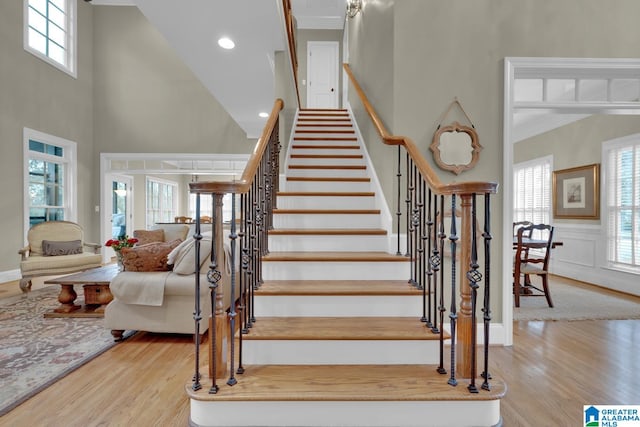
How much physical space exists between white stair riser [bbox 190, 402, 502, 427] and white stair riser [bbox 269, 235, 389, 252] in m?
1.37

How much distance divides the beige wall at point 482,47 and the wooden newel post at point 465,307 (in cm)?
124

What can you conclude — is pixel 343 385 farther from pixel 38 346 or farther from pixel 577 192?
pixel 577 192

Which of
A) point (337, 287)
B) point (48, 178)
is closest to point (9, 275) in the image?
point (48, 178)

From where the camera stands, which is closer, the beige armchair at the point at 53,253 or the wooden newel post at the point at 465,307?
the wooden newel post at the point at 465,307

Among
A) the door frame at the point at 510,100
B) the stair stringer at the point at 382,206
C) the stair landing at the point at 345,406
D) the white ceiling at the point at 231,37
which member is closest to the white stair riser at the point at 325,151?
the stair stringer at the point at 382,206

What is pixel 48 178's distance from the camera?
253 inches

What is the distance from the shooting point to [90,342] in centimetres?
288

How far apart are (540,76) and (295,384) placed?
123 inches

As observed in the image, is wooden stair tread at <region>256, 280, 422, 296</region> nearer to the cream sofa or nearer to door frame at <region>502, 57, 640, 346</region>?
the cream sofa

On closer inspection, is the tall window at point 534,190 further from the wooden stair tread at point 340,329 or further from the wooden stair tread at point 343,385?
the wooden stair tread at point 343,385

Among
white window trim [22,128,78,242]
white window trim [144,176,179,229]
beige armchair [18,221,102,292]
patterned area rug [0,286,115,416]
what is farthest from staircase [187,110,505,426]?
white window trim [144,176,179,229]

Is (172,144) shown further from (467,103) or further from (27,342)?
(467,103)

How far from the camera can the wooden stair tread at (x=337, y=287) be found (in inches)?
87.4

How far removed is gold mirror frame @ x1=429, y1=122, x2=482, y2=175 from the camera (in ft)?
9.39
